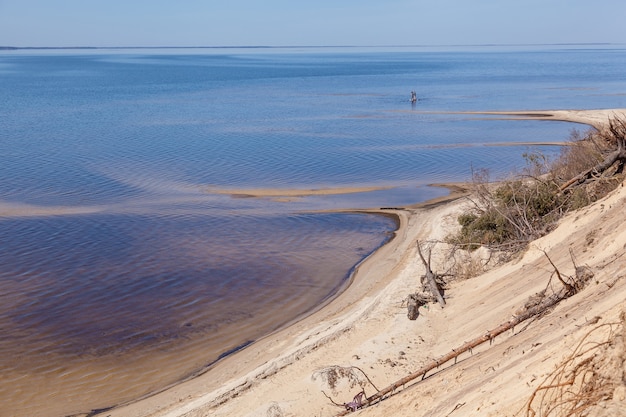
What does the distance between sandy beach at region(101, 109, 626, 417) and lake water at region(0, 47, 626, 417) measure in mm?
1138

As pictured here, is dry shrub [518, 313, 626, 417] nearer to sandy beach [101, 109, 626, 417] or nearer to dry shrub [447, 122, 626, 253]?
sandy beach [101, 109, 626, 417]

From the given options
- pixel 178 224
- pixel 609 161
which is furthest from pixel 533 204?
pixel 178 224

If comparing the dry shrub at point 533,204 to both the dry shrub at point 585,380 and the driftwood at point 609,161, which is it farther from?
the dry shrub at point 585,380

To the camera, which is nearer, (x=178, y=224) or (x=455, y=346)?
(x=455, y=346)

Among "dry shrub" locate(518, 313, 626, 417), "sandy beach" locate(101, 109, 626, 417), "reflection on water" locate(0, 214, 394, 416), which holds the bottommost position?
"reflection on water" locate(0, 214, 394, 416)

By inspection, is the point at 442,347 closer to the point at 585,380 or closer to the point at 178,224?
the point at 585,380

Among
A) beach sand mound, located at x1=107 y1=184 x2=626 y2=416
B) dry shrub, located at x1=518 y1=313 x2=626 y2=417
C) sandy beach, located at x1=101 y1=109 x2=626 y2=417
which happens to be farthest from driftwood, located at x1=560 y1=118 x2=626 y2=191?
dry shrub, located at x1=518 y1=313 x2=626 y2=417

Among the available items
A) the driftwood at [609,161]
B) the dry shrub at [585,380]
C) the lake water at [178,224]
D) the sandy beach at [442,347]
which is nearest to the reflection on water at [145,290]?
the lake water at [178,224]

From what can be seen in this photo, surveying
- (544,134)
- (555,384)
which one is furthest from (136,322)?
(544,134)

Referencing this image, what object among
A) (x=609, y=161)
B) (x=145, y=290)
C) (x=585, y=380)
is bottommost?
(x=145, y=290)

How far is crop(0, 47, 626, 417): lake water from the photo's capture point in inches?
508

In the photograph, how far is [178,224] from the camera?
21.9 m

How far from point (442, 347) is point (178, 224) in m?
13.4

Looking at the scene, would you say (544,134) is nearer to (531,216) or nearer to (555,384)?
(531,216)
